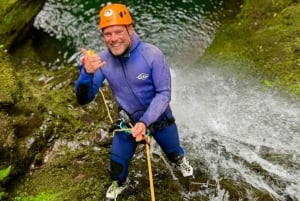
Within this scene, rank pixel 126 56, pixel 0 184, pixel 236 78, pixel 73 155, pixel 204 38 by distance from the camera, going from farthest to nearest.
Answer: pixel 204 38
pixel 236 78
pixel 73 155
pixel 0 184
pixel 126 56

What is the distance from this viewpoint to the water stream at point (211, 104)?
7113 mm

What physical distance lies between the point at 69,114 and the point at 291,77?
510 centimetres

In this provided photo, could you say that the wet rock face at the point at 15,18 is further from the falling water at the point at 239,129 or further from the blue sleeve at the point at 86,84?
the blue sleeve at the point at 86,84

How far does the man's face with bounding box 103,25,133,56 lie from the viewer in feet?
16.0

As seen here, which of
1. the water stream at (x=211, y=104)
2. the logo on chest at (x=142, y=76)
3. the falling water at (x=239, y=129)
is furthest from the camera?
the water stream at (x=211, y=104)

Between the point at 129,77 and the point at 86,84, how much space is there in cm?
55

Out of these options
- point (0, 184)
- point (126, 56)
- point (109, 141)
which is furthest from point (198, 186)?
point (0, 184)

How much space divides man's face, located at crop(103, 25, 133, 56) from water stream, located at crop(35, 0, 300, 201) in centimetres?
292

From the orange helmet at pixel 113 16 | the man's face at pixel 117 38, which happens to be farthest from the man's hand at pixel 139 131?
the orange helmet at pixel 113 16

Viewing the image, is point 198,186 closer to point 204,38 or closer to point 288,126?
point 288,126

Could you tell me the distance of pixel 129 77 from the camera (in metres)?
5.22

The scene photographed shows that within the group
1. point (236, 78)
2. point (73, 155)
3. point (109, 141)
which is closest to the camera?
point (73, 155)

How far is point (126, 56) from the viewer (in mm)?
5137

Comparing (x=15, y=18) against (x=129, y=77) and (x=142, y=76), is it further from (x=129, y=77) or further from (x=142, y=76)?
(x=142, y=76)
